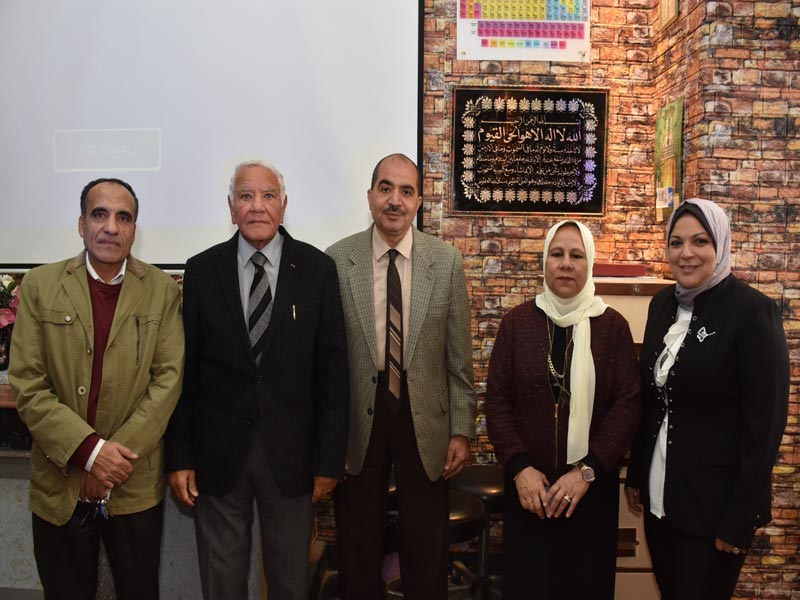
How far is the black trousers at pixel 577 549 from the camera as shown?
2.06m

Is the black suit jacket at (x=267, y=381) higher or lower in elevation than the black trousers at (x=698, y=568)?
higher

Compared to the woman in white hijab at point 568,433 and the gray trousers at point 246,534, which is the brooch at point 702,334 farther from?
the gray trousers at point 246,534

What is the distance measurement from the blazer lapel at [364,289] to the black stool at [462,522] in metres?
0.82

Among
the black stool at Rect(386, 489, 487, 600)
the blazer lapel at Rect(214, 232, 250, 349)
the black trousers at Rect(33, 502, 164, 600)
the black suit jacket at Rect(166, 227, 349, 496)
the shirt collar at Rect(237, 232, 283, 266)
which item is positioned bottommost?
the black stool at Rect(386, 489, 487, 600)

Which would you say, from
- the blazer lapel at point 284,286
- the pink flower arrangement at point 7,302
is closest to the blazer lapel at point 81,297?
the blazer lapel at point 284,286

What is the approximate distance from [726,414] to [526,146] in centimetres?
183

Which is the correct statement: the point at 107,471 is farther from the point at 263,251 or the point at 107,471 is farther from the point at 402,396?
the point at 402,396

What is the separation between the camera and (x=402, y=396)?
2.19m

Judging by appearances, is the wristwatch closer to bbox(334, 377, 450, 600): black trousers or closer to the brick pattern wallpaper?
bbox(334, 377, 450, 600): black trousers

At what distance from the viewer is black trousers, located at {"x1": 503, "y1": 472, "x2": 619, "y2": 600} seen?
2.06 m

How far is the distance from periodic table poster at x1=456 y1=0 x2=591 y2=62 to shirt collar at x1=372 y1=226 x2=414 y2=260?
142cm

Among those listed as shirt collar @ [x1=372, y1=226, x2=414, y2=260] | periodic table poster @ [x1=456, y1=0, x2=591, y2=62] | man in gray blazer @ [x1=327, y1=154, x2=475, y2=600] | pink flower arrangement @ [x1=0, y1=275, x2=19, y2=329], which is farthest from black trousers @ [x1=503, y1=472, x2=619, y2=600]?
pink flower arrangement @ [x1=0, y1=275, x2=19, y2=329]

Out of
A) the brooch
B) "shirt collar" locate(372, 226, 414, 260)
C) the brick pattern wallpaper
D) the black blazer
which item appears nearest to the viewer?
the black blazer

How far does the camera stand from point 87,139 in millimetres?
3330
